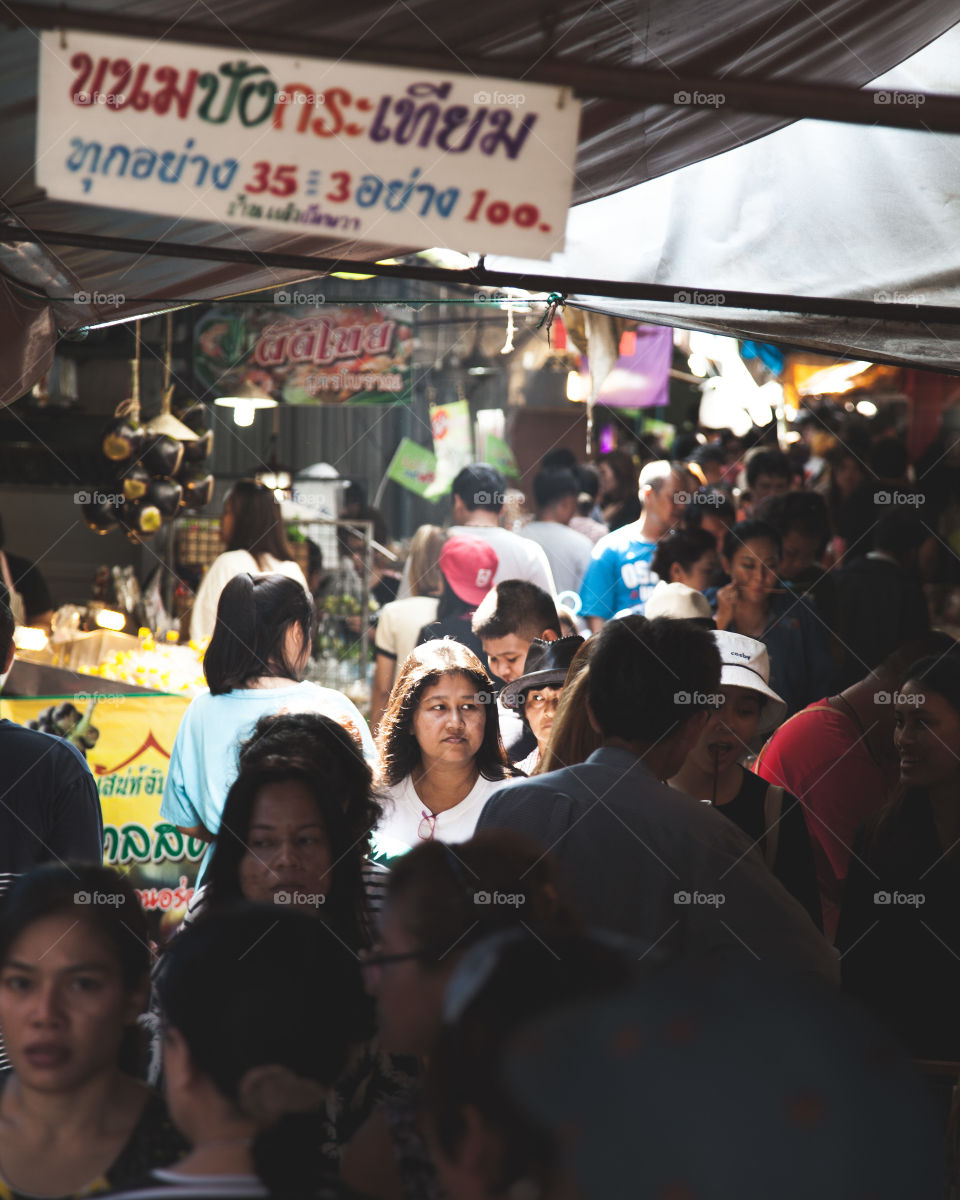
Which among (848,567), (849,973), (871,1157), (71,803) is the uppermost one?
(848,567)

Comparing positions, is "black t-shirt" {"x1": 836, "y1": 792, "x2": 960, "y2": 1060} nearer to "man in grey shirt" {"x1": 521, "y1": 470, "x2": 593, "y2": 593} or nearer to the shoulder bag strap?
the shoulder bag strap

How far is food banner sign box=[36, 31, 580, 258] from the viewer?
229cm

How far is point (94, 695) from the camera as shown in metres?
5.18

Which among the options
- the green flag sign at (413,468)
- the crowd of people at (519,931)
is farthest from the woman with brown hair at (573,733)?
the green flag sign at (413,468)

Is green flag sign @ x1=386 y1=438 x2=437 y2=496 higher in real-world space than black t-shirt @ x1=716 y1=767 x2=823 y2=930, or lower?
higher

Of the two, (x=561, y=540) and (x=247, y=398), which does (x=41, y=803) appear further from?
(x=247, y=398)

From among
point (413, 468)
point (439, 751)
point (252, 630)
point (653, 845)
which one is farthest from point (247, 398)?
point (653, 845)

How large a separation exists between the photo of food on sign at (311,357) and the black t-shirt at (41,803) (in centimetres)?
478

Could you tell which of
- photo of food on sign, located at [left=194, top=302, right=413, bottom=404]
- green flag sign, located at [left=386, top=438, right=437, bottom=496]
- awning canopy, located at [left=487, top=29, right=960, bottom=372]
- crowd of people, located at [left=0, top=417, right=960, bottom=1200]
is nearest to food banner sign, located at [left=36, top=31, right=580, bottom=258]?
crowd of people, located at [left=0, top=417, right=960, bottom=1200]

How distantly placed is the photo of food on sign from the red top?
4.40 meters

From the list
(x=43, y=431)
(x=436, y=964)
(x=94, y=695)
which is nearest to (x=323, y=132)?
(x=436, y=964)

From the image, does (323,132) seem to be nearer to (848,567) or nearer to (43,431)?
(848,567)

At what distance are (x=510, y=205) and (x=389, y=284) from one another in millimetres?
5561

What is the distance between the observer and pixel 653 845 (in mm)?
2375
